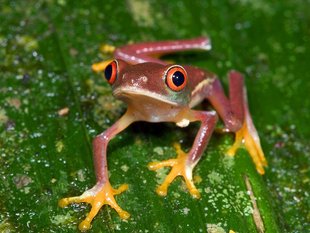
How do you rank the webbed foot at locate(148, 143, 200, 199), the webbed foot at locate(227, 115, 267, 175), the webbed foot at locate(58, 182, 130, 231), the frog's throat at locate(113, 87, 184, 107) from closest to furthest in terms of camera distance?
the frog's throat at locate(113, 87, 184, 107)
the webbed foot at locate(58, 182, 130, 231)
the webbed foot at locate(148, 143, 200, 199)
the webbed foot at locate(227, 115, 267, 175)

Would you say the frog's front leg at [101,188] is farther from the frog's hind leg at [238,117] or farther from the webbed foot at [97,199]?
the frog's hind leg at [238,117]

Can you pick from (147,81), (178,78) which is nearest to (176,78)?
(178,78)

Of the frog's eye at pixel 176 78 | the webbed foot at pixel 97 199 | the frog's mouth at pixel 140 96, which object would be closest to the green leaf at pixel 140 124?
the webbed foot at pixel 97 199

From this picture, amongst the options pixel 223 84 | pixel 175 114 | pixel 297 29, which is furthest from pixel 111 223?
pixel 297 29

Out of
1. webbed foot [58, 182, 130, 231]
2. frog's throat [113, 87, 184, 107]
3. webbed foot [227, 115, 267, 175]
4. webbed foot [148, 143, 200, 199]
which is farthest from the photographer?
webbed foot [227, 115, 267, 175]

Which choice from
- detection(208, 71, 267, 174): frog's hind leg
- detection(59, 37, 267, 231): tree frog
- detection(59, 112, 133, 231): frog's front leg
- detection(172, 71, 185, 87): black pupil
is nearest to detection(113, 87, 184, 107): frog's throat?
detection(59, 37, 267, 231): tree frog

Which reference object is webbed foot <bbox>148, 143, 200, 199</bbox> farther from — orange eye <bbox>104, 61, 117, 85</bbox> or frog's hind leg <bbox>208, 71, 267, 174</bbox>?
orange eye <bbox>104, 61, 117, 85</bbox>
